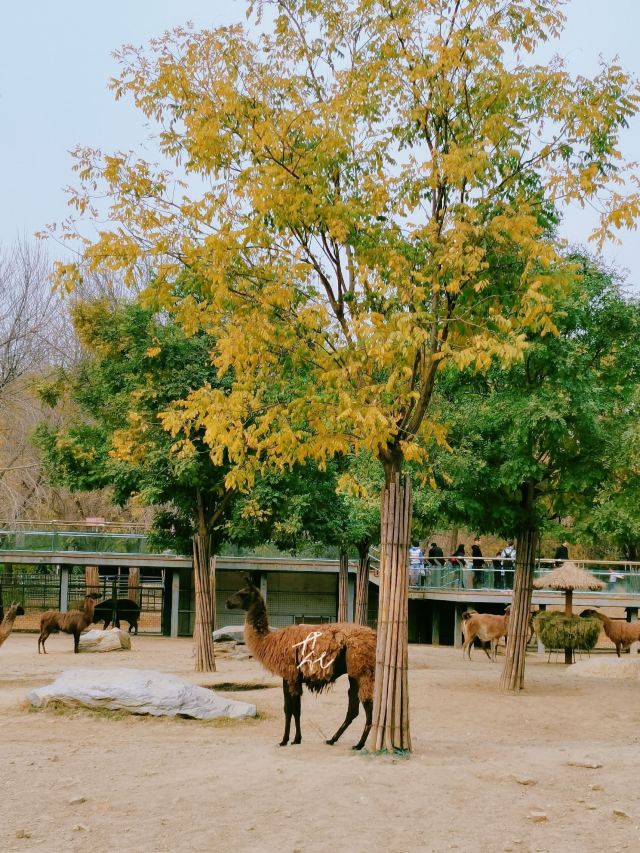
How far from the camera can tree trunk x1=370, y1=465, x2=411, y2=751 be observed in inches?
411

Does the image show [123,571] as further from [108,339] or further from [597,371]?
[597,371]

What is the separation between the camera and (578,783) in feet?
30.5

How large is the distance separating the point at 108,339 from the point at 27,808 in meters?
14.1

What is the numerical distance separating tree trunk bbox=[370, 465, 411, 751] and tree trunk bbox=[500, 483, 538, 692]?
26.9 ft

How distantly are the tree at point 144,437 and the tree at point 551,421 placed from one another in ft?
15.7

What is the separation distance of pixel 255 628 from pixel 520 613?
766cm

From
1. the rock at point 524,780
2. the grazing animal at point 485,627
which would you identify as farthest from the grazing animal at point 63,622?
the rock at point 524,780

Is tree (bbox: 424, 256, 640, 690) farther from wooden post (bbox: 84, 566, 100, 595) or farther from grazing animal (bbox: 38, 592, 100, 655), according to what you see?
wooden post (bbox: 84, 566, 100, 595)

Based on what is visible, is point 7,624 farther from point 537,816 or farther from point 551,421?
point 537,816

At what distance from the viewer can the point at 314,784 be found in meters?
9.14

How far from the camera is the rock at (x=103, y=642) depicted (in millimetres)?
26375

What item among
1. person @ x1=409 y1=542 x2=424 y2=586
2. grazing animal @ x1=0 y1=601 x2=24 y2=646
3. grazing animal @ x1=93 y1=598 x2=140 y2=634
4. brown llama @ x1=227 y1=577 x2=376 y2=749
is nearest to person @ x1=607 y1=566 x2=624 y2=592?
person @ x1=409 y1=542 x2=424 y2=586

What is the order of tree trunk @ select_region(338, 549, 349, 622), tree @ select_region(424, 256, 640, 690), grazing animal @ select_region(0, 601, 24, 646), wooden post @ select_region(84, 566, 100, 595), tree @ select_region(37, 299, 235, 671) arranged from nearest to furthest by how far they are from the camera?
tree @ select_region(424, 256, 640, 690) < grazing animal @ select_region(0, 601, 24, 646) < tree @ select_region(37, 299, 235, 671) < tree trunk @ select_region(338, 549, 349, 622) < wooden post @ select_region(84, 566, 100, 595)

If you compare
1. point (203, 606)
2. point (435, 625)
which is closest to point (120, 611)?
point (435, 625)
